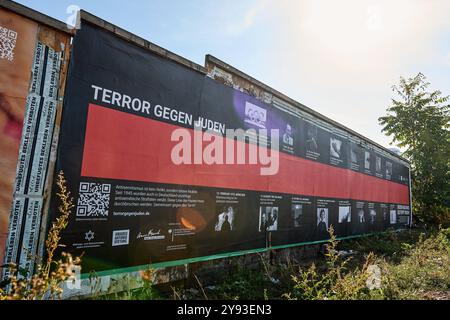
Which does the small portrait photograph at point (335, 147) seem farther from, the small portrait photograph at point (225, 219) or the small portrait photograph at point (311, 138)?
the small portrait photograph at point (225, 219)

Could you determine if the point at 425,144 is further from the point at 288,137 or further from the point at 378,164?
the point at 288,137

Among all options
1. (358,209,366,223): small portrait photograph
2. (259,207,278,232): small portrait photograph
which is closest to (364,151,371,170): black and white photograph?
(358,209,366,223): small portrait photograph

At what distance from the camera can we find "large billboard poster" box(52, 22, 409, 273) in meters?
4.02

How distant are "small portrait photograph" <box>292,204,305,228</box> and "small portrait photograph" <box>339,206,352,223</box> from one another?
274cm

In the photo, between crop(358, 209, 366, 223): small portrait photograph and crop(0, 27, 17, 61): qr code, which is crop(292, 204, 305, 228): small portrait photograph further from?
crop(0, 27, 17, 61): qr code

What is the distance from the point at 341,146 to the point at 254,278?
21.7 feet

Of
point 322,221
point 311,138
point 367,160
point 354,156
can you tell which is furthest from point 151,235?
point 367,160

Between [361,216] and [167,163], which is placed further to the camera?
[361,216]

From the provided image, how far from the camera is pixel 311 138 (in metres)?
8.84

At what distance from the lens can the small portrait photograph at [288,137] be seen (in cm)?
772

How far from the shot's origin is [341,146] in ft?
34.5

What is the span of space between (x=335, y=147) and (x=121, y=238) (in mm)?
8107

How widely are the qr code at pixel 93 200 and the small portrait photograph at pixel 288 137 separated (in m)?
4.92
